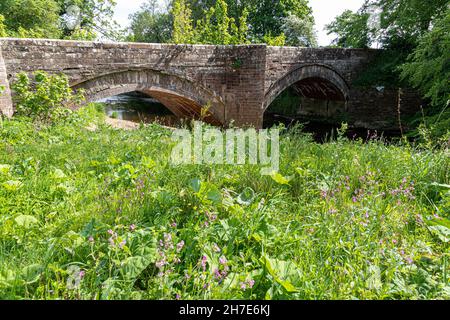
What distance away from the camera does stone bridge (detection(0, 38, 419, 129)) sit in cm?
675

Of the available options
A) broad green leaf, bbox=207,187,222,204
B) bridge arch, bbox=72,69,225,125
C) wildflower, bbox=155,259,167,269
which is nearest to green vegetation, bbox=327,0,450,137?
bridge arch, bbox=72,69,225,125

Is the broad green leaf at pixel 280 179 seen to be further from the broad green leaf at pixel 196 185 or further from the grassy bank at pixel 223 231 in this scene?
the broad green leaf at pixel 196 185

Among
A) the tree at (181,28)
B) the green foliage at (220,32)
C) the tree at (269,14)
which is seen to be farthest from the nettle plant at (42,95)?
the tree at (269,14)

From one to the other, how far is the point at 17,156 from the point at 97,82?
3956 mm

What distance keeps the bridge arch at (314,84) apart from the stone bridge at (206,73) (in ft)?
0.13

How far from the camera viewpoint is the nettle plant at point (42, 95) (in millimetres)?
6352

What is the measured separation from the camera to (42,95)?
6457mm

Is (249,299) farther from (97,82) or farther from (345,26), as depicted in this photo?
(345,26)

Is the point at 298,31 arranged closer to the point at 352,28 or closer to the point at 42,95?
the point at 352,28

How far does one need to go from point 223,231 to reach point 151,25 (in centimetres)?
3409

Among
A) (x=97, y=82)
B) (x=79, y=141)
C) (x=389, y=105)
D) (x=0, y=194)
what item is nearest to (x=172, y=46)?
(x=97, y=82)

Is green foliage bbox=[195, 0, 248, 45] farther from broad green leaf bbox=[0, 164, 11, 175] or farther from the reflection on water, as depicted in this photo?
broad green leaf bbox=[0, 164, 11, 175]

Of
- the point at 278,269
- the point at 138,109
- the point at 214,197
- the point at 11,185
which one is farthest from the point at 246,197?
the point at 138,109

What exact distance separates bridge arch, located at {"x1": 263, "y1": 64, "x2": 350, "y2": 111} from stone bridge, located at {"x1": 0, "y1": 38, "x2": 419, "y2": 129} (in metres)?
0.04
